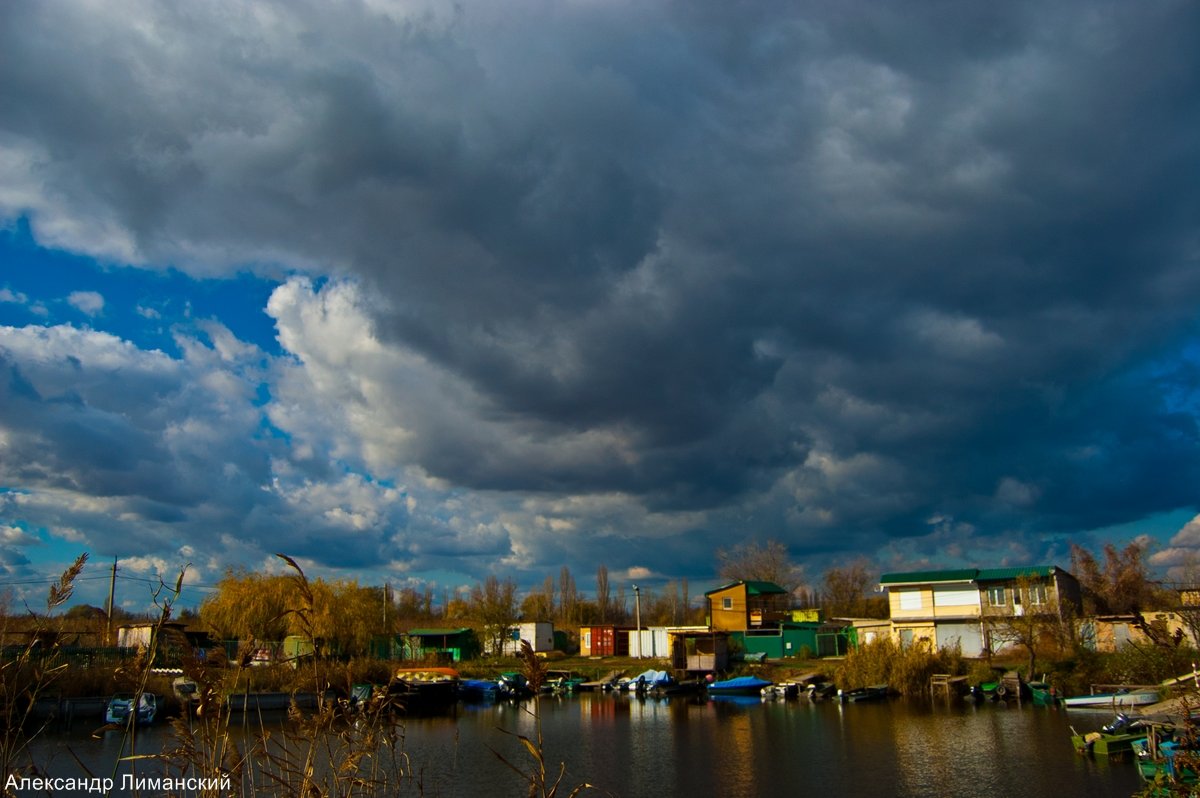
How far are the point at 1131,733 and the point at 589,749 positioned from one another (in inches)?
821

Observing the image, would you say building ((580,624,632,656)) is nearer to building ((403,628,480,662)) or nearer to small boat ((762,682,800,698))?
building ((403,628,480,662))

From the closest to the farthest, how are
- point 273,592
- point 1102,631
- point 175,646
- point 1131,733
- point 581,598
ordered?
1. point 175,646
2. point 1131,733
3. point 1102,631
4. point 273,592
5. point 581,598

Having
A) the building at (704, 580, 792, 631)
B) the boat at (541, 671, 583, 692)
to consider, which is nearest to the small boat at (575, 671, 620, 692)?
the boat at (541, 671, 583, 692)

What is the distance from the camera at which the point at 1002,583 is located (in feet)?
206

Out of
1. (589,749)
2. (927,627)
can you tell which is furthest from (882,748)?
(927,627)

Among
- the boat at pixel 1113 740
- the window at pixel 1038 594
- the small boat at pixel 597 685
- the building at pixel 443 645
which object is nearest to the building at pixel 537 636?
the building at pixel 443 645

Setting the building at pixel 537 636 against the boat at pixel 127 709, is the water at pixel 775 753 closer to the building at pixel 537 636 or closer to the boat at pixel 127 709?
the boat at pixel 127 709

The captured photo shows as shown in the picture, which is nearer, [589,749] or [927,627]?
[589,749]

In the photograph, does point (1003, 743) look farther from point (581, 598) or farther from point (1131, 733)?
point (581, 598)

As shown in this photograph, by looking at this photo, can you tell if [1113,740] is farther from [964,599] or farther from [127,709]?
[127,709]

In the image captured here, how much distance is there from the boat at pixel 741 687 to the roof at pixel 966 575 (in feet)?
45.6

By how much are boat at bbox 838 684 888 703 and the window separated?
42.6 ft

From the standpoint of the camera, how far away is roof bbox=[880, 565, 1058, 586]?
6100cm

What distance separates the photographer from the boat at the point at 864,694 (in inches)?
2159
